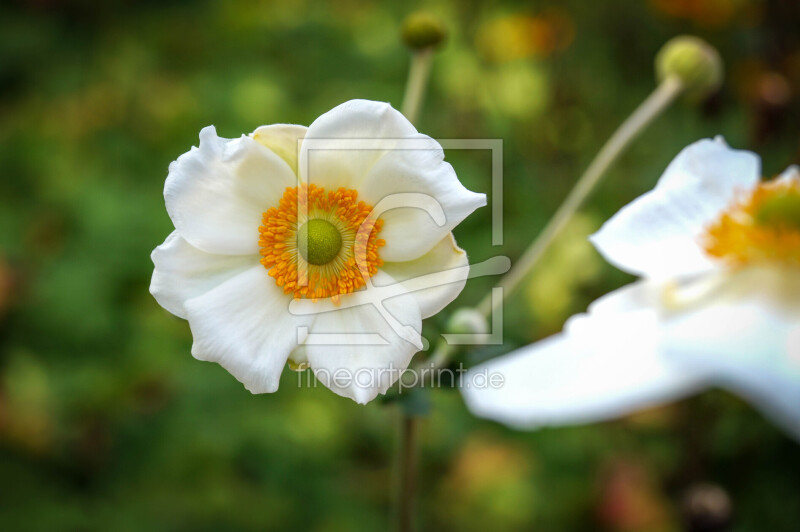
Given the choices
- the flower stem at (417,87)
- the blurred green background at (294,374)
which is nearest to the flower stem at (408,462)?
the flower stem at (417,87)

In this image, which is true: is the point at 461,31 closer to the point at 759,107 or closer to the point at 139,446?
the point at 759,107

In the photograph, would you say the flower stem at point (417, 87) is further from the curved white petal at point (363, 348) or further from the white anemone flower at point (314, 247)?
the curved white petal at point (363, 348)

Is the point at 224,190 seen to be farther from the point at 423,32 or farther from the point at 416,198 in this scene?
the point at 423,32

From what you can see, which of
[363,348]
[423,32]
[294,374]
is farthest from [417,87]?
[294,374]

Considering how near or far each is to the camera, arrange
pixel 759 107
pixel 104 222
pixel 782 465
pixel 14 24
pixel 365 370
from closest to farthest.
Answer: pixel 365 370 → pixel 759 107 → pixel 782 465 → pixel 104 222 → pixel 14 24

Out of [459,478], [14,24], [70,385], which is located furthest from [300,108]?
[14,24]

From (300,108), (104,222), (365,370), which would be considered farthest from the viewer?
(300,108)
